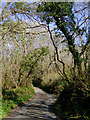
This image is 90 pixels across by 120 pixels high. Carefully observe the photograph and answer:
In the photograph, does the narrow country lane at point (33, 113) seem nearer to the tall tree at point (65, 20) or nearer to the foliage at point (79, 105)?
the foliage at point (79, 105)

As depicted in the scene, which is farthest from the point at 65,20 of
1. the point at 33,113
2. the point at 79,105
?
the point at 33,113

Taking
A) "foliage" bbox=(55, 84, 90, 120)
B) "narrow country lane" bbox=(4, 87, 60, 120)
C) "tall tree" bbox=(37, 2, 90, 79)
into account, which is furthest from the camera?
"narrow country lane" bbox=(4, 87, 60, 120)

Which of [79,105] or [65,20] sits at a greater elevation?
[65,20]

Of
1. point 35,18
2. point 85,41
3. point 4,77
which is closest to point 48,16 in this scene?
point 35,18

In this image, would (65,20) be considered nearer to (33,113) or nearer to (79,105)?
(79,105)

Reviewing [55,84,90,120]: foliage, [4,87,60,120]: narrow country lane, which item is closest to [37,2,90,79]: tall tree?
[55,84,90,120]: foliage

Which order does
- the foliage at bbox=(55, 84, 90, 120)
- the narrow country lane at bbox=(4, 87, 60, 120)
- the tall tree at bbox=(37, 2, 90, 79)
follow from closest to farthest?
1. the tall tree at bbox=(37, 2, 90, 79)
2. the foliage at bbox=(55, 84, 90, 120)
3. the narrow country lane at bbox=(4, 87, 60, 120)

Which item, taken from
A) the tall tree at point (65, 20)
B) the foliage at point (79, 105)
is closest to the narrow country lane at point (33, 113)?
the foliage at point (79, 105)

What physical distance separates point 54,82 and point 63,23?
10.0 m

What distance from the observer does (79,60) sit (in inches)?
189

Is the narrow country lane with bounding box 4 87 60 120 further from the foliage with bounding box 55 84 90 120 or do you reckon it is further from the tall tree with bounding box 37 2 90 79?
the tall tree with bounding box 37 2 90 79

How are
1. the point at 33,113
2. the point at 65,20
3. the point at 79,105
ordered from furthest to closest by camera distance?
the point at 33,113
the point at 79,105
the point at 65,20

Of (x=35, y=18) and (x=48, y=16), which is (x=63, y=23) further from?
(x=35, y=18)

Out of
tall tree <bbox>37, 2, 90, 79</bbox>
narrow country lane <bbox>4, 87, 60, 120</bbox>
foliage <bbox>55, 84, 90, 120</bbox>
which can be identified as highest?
tall tree <bbox>37, 2, 90, 79</bbox>
